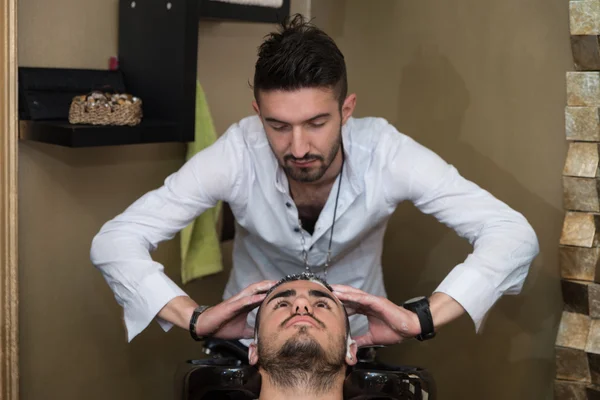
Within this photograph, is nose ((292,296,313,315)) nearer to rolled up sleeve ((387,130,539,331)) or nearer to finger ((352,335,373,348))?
finger ((352,335,373,348))

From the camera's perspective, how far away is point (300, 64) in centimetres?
191

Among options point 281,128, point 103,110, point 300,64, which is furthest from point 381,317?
point 103,110

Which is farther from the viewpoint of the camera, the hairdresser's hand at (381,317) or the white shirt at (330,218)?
the white shirt at (330,218)

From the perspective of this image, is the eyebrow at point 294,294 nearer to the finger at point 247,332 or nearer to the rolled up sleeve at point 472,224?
the finger at point 247,332

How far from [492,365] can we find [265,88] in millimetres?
1278

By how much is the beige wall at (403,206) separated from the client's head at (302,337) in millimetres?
795

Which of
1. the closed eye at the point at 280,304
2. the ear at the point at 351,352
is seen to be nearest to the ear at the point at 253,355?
the closed eye at the point at 280,304

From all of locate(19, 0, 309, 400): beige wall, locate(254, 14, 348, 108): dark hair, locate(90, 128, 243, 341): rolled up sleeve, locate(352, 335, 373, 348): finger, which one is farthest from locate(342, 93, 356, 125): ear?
locate(19, 0, 309, 400): beige wall

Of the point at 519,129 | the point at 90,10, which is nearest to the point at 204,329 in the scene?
the point at 90,10

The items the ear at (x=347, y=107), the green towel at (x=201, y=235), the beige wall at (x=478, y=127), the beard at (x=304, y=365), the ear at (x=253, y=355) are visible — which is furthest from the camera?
the green towel at (x=201, y=235)

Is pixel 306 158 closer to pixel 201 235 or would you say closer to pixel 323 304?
pixel 323 304

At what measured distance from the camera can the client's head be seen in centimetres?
→ 175

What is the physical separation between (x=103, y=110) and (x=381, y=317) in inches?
36.9

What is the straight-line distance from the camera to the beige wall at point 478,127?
95.3 inches
